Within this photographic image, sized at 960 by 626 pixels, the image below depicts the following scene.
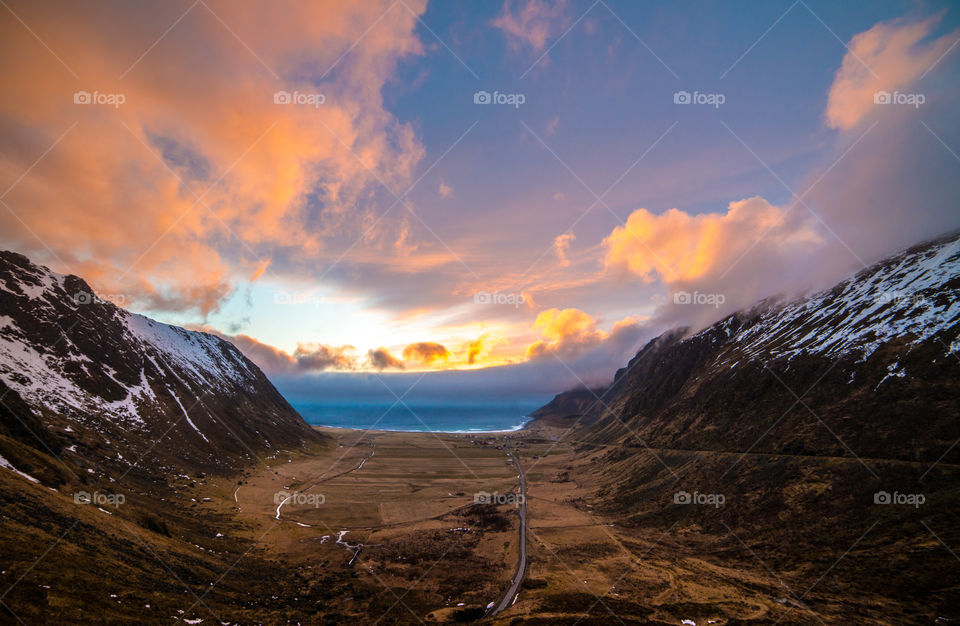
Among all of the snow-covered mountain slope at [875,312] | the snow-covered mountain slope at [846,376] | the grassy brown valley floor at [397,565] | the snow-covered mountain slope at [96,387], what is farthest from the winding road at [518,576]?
the snow-covered mountain slope at [875,312]

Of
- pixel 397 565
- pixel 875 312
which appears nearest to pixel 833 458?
pixel 875 312

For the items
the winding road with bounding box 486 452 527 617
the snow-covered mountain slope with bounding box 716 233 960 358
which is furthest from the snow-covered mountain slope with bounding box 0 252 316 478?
the snow-covered mountain slope with bounding box 716 233 960 358

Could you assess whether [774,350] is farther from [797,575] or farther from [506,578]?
[506,578]

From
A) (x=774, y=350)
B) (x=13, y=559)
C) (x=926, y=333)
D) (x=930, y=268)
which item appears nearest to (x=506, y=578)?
(x=13, y=559)

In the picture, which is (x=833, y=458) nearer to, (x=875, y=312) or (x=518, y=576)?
(x=875, y=312)

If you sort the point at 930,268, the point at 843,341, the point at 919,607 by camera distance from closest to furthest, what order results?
1. the point at 919,607
2. the point at 843,341
3. the point at 930,268

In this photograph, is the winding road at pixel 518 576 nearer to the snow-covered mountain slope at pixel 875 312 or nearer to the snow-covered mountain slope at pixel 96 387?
the snow-covered mountain slope at pixel 96 387

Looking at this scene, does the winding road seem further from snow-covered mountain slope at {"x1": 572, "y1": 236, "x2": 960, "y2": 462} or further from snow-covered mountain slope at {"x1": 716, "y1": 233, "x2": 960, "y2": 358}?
snow-covered mountain slope at {"x1": 716, "y1": 233, "x2": 960, "y2": 358}
